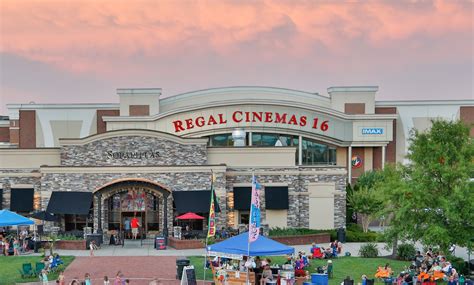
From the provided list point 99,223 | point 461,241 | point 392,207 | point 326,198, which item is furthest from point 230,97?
point 461,241

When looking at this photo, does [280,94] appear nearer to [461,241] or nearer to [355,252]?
[355,252]

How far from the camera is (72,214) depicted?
41969mm

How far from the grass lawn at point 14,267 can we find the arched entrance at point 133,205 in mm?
8039

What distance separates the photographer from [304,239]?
4144cm

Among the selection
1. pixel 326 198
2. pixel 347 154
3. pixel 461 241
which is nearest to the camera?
pixel 461 241

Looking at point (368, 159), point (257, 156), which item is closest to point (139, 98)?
point (257, 156)

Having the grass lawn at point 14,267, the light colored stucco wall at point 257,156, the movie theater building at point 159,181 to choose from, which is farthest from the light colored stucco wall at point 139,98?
the grass lawn at point 14,267

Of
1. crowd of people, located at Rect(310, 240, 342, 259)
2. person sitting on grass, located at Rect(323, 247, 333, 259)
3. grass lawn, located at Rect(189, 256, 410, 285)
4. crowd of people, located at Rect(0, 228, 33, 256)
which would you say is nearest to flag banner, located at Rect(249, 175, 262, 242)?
grass lawn, located at Rect(189, 256, 410, 285)

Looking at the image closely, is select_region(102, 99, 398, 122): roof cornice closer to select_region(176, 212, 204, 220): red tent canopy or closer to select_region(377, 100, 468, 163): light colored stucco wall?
select_region(377, 100, 468, 163): light colored stucco wall

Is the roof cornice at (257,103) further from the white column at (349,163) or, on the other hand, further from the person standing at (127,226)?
the person standing at (127,226)

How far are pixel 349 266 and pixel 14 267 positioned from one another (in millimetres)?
16125

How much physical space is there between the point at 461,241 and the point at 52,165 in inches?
1074

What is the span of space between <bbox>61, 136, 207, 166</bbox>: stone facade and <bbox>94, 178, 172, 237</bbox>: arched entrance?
6.82ft

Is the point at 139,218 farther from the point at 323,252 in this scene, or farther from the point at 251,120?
the point at 251,120
